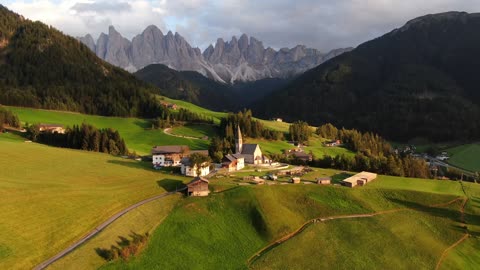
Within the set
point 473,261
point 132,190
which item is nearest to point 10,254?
point 132,190

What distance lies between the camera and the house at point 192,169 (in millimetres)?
75125

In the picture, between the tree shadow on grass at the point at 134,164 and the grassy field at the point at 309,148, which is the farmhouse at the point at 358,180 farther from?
the tree shadow on grass at the point at 134,164

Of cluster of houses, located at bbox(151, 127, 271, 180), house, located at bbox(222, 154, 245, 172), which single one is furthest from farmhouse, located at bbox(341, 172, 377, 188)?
cluster of houses, located at bbox(151, 127, 271, 180)

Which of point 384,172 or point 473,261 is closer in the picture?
point 473,261

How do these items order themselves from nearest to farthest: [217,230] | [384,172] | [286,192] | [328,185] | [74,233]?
[74,233], [217,230], [286,192], [328,185], [384,172]

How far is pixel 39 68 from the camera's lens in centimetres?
18850

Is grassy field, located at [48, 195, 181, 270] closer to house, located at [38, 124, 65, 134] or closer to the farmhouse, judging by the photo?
the farmhouse

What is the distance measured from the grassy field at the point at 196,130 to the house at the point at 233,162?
2209 inches

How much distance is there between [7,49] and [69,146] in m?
129

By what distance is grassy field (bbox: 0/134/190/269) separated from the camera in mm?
42000

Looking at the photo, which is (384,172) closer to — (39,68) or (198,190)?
(198,190)

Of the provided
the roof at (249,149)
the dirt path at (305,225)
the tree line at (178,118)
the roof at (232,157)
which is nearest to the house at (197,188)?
the dirt path at (305,225)

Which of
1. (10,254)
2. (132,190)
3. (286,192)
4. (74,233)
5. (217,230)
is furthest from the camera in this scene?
(286,192)

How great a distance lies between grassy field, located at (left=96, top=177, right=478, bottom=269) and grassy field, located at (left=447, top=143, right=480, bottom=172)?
3901 inches
